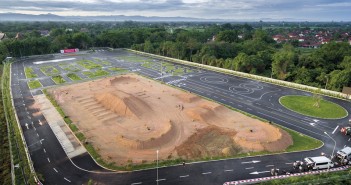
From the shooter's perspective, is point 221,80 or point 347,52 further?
point 347,52

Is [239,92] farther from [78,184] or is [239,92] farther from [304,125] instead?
[78,184]

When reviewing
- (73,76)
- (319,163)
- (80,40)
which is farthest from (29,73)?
(319,163)

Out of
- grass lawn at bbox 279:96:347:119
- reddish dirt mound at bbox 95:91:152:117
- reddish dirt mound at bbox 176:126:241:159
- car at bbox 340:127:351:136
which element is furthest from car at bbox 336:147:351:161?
reddish dirt mound at bbox 95:91:152:117

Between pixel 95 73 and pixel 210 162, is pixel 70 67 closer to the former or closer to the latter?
pixel 95 73

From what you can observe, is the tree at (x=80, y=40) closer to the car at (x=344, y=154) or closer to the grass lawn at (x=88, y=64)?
the grass lawn at (x=88, y=64)

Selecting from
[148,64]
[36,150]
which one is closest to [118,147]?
[36,150]

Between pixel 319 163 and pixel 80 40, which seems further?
pixel 80 40

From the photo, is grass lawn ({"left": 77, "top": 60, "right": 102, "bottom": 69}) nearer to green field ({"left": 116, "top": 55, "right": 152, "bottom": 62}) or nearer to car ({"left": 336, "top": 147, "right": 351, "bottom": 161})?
green field ({"left": 116, "top": 55, "right": 152, "bottom": 62})
